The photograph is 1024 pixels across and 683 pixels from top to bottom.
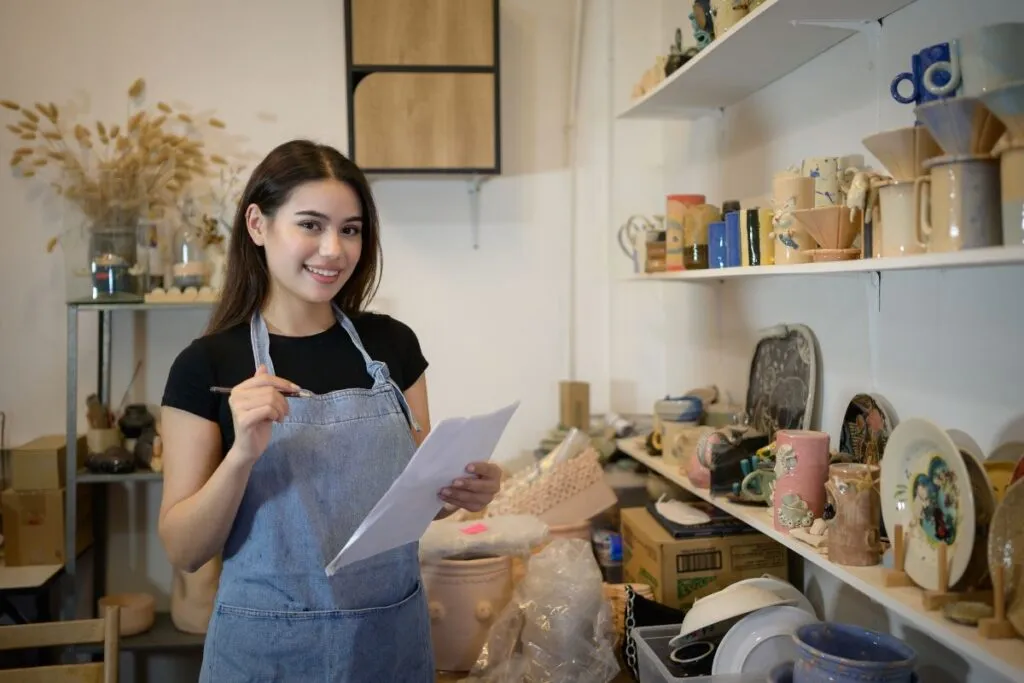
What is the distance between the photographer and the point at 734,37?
70.2 inches

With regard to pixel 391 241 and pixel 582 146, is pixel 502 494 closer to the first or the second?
pixel 391 241

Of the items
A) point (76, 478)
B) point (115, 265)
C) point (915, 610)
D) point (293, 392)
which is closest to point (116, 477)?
point (76, 478)

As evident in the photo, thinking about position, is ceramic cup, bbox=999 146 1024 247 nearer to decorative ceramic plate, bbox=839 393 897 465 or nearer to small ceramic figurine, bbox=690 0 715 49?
decorative ceramic plate, bbox=839 393 897 465

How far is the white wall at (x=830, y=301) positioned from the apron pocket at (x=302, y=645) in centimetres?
96

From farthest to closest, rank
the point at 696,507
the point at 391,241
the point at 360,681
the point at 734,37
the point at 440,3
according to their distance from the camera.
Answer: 1. the point at 391,241
2. the point at 440,3
3. the point at 696,507
4. the point at 734,37
5. the point at 360,681

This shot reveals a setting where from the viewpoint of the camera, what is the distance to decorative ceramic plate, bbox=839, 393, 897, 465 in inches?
65.1

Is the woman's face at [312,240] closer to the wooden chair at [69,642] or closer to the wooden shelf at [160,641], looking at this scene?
the wooden chair at [69,642]

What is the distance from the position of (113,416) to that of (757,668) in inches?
80.7

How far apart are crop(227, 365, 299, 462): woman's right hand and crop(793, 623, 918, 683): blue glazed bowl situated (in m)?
0.84

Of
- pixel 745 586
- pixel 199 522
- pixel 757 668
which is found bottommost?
pixel 757 668

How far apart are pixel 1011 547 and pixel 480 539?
1.19m

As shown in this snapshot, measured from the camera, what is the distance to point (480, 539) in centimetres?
204

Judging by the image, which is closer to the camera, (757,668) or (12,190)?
(757,668)

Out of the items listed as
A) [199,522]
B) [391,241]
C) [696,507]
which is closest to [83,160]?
[391,241]
